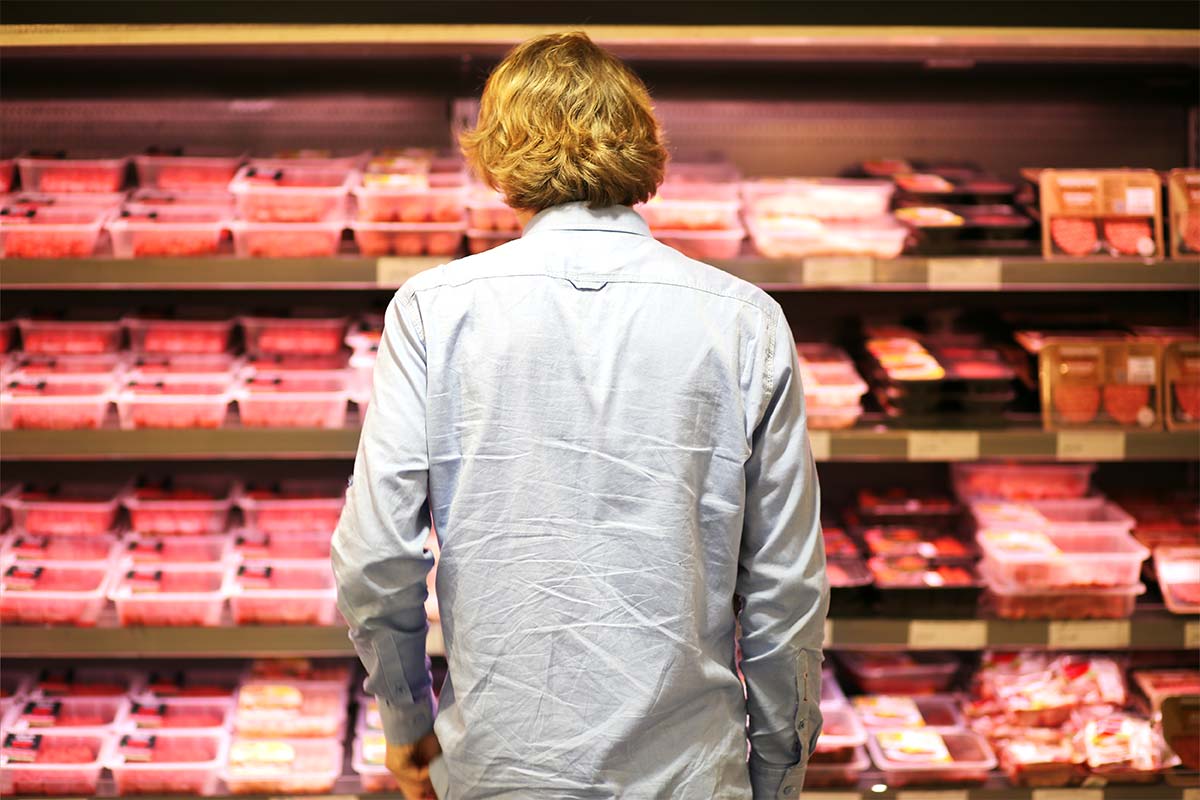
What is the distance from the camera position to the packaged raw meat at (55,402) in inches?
95.6

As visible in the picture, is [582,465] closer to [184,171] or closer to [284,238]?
[284,238]

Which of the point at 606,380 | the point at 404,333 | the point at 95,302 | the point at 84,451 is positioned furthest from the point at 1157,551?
the point at 95,302

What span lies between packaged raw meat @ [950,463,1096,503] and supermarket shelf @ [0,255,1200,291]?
0.56m

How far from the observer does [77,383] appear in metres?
2.46

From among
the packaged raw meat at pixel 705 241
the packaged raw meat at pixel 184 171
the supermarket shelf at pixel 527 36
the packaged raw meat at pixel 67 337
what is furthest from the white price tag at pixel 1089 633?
the packaged raw meat at pixel 67 337

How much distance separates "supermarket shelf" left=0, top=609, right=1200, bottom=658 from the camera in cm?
241

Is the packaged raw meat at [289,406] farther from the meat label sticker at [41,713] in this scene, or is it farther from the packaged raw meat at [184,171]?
the meat label sticker at [41,713]

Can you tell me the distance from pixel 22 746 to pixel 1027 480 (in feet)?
7.81

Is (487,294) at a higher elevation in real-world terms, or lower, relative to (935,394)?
higher

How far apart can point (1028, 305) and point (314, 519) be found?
6.13 ft

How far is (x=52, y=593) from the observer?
7.99 feet

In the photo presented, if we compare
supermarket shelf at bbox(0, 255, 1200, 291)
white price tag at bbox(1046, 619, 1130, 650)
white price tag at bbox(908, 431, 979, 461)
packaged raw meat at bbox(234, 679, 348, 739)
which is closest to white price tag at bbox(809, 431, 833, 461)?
white price tag at bbox(908, 431, 979, 461)

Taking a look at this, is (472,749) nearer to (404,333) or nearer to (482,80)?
(404,333)

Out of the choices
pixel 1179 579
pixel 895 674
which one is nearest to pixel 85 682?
pixel 895 674
